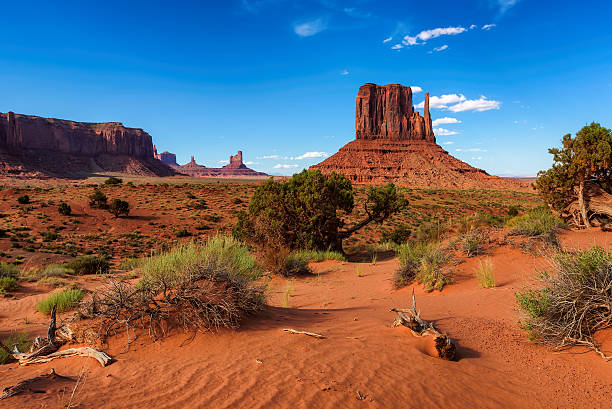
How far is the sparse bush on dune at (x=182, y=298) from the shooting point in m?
4.77

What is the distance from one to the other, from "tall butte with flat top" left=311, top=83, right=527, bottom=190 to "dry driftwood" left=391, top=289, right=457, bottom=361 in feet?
279

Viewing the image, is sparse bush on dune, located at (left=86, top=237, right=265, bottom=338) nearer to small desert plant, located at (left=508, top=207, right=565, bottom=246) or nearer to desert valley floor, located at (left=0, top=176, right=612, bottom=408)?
desert valley floor, located at (left=0, top=176, right=612, bottom=408)

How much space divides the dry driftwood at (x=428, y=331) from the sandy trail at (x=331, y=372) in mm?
159

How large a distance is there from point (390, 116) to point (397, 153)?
61.0ft

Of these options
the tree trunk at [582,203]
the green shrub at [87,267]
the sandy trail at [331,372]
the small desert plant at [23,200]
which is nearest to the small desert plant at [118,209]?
the small desert plant at [23,200]

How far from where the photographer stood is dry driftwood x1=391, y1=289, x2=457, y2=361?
4566 millimetres

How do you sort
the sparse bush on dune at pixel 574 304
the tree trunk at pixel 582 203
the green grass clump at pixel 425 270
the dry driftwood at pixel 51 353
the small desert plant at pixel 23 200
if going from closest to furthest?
1. the dry driftwood at pixel 51 353
2. the sparse bush on dune at pixel 574 304
3. the green grass clump at pixel 425 270
4. the tree trunk at pixel 582 203
5. the small desert plant at pixel 23 200

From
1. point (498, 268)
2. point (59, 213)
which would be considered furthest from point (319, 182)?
point (59, 213)

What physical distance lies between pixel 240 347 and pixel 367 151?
109352 mm

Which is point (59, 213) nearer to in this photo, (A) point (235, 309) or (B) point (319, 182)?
(B) point (319, 182)

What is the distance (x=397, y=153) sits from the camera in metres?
109

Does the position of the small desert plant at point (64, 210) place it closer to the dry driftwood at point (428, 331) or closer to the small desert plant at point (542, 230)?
the dry driftwood at point (428, 331)

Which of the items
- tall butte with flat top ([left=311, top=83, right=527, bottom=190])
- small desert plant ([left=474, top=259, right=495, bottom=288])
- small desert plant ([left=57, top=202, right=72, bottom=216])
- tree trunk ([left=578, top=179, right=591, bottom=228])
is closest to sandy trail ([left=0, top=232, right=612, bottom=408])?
small desert plant ([left=474, top=259, right=495, bottom=288])

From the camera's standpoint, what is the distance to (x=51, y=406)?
2863 millimetres
